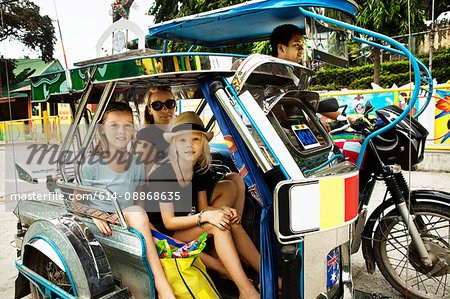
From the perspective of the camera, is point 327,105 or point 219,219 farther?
point 327,105

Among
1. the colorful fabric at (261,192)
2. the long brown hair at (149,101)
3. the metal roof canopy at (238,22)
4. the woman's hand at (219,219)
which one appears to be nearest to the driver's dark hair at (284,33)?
the metal roof canopy at (238,22)

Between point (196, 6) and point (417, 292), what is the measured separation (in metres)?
4.34

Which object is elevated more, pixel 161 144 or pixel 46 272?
pixel 161 144

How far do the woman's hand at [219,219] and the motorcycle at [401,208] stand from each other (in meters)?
1.25

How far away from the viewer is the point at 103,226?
6.33ft

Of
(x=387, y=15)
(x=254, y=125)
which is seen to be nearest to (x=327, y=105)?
(x=254, y=125)

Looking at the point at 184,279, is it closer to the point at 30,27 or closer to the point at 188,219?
the point at 188,219

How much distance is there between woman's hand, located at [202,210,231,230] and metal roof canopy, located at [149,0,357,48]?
1.26 meters

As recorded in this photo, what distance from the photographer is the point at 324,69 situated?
21422 mm

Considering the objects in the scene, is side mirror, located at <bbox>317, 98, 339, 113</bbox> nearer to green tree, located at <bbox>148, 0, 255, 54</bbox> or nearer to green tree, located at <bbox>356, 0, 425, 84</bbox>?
green tree, located at <bbox>148, 0, 255, 54</bbox>

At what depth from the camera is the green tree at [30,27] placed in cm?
223

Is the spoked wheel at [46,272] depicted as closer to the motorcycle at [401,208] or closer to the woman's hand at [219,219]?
the woman's hand at [219,219]

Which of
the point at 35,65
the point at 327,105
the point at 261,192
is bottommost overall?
the point at 261,192

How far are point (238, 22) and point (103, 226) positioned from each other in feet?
6.03
